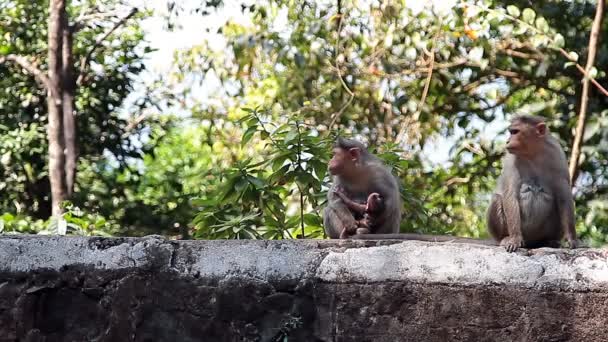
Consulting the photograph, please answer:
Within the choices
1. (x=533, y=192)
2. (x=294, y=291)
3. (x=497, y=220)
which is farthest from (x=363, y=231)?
(x=294, y=291)

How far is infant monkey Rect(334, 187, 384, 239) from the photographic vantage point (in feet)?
17.0

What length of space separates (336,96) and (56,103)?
251 cm

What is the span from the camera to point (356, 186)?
545 cm

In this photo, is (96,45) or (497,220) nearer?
(497,220)

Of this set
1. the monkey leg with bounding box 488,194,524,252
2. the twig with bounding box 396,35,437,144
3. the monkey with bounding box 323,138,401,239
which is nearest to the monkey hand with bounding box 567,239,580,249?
the monkey leg with bounding box 488,194,524,252

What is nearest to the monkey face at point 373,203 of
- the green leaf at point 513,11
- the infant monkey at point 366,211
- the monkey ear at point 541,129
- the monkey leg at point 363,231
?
the infant monkey at point 366,211

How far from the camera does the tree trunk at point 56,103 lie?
331 inches

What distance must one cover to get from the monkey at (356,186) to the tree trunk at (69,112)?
377 centimetres

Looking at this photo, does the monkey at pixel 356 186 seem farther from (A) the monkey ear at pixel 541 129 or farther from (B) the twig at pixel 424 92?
(B) the twig at pixel 424 92

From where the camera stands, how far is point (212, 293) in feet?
11.2

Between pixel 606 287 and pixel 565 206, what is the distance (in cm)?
161

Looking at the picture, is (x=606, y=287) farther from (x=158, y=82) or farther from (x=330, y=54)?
(x=158, y=82)

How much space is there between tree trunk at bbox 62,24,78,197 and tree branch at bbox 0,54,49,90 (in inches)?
7.8

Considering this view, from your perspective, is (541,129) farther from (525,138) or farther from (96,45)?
(96,45)
